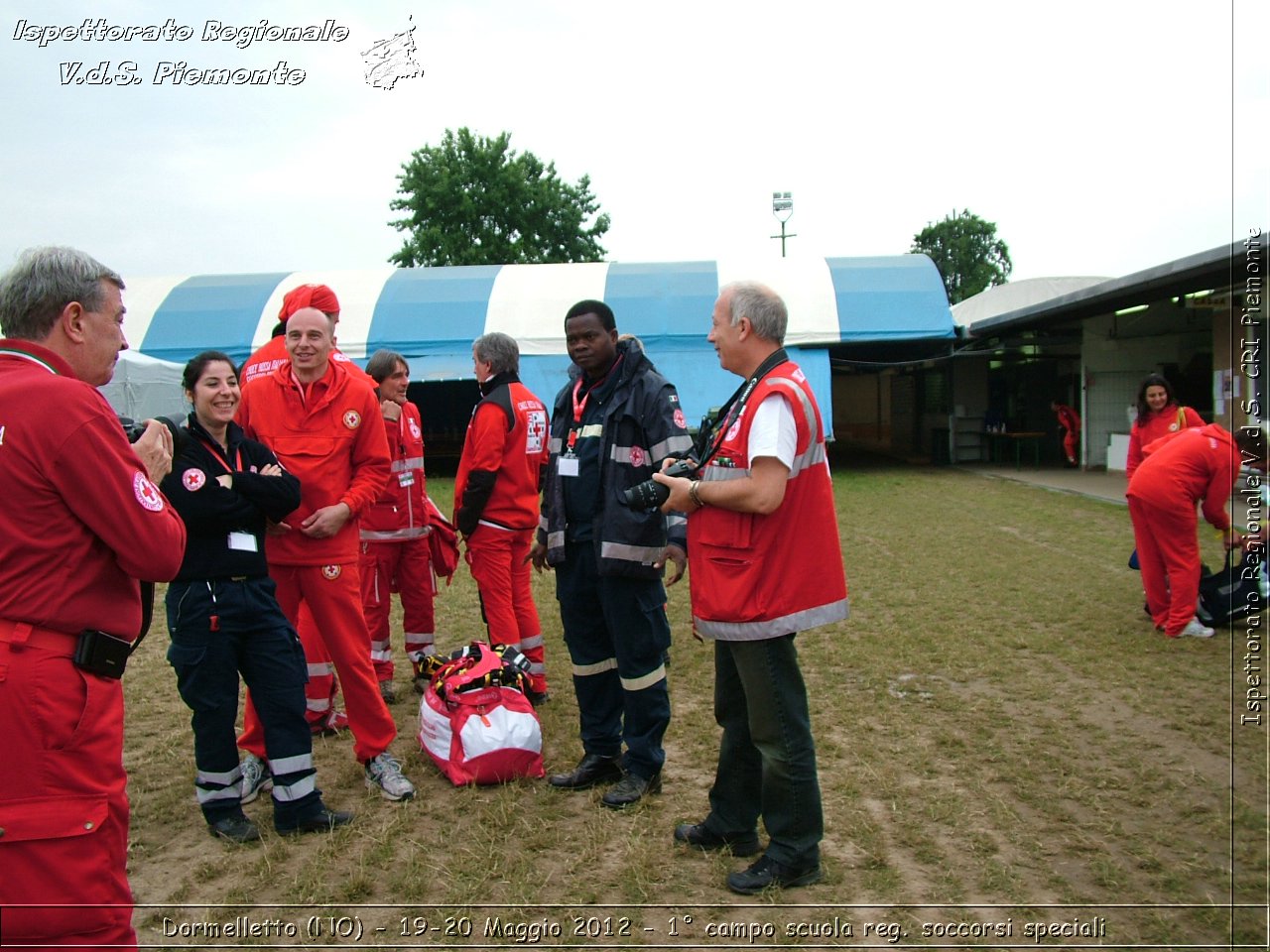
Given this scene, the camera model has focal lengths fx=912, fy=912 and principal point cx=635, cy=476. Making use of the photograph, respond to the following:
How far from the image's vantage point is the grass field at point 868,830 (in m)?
2.98

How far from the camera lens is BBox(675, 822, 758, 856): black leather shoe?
349cm

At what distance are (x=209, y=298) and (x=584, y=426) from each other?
20665 millimetres

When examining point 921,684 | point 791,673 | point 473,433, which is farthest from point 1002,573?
point 791,673

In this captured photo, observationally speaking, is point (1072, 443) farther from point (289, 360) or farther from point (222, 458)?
point (222, 458)

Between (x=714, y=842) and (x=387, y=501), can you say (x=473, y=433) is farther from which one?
(x=714, y=842)

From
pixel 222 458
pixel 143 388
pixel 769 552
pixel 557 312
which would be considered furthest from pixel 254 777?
pixel 557 312

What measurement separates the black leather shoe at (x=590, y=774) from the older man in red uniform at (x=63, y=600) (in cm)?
225

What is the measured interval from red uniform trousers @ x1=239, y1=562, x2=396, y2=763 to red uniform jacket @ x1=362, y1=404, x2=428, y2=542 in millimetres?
1294

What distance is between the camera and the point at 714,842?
11.6 ft

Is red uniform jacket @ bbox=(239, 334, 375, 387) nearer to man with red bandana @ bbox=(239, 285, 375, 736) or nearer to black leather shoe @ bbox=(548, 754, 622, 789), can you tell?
man with red bandana @ bbox=(239, 285, 375, 736)

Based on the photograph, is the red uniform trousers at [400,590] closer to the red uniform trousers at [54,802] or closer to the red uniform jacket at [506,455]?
the red uniform jacket at [506,455]

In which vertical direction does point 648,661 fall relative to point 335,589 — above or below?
below

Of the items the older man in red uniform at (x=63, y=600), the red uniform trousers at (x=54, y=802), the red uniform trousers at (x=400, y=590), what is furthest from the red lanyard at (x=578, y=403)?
the red uniform trousers at (x=54, y=802)

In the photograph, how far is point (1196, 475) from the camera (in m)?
6.39
